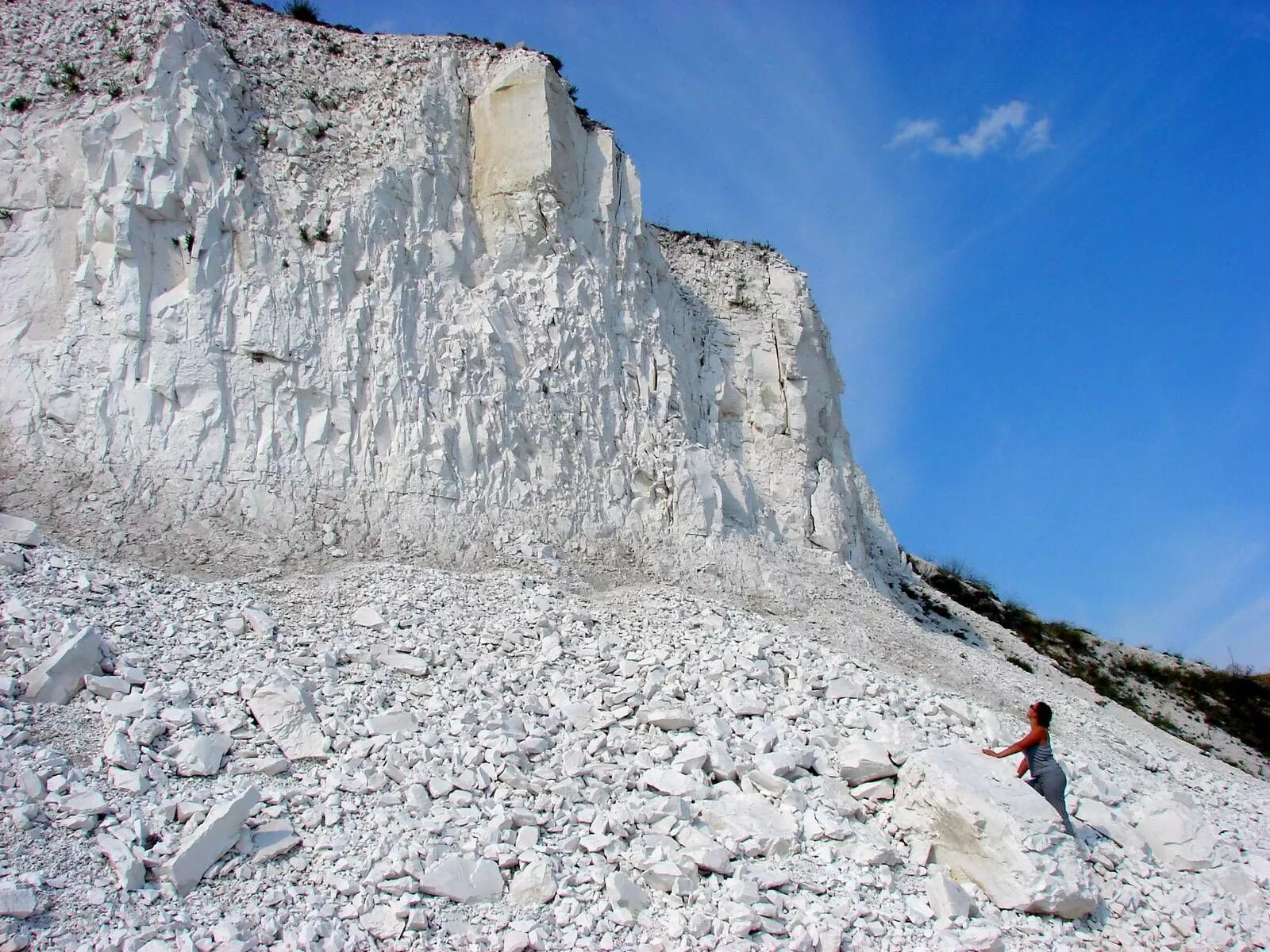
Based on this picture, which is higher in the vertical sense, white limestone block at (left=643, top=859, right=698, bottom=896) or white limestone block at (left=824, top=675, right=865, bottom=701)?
white limestone block at (left=824, top=675, right=865, bottom=701)

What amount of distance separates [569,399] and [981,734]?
8335 mm

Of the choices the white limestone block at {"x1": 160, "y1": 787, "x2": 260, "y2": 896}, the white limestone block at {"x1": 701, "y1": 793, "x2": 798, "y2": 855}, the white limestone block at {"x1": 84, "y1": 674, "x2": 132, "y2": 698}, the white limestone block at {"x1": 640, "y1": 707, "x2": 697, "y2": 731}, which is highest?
the white limestone block at {"x1": 640, "y1": 707, "x2": 697, "y2": 731}

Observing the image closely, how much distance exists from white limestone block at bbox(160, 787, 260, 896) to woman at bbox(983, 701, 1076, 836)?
7.12 metres

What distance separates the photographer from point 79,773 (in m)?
6.90

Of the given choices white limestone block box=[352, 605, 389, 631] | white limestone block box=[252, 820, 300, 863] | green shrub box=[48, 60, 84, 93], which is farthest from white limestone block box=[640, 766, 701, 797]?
green shrub box=[48, 60, 84, 93]

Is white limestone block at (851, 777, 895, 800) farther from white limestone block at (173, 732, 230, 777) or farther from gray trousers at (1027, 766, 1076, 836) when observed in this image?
white limestone block at (173, 732, 230, 777)

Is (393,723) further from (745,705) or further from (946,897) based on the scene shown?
(946,897)

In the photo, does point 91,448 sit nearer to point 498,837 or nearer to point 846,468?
point 498,837

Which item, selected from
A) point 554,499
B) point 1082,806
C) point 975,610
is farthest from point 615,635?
point 975,610

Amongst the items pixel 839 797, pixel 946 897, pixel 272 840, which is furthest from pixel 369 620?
pixel 946 897

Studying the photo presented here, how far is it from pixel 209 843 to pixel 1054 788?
7.52 m

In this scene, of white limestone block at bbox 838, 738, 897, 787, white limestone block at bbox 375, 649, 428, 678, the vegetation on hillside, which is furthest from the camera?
the vegetation on hillside

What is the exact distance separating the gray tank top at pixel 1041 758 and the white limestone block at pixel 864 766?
1.31 meters

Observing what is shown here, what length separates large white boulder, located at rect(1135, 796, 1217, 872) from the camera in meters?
8.77
